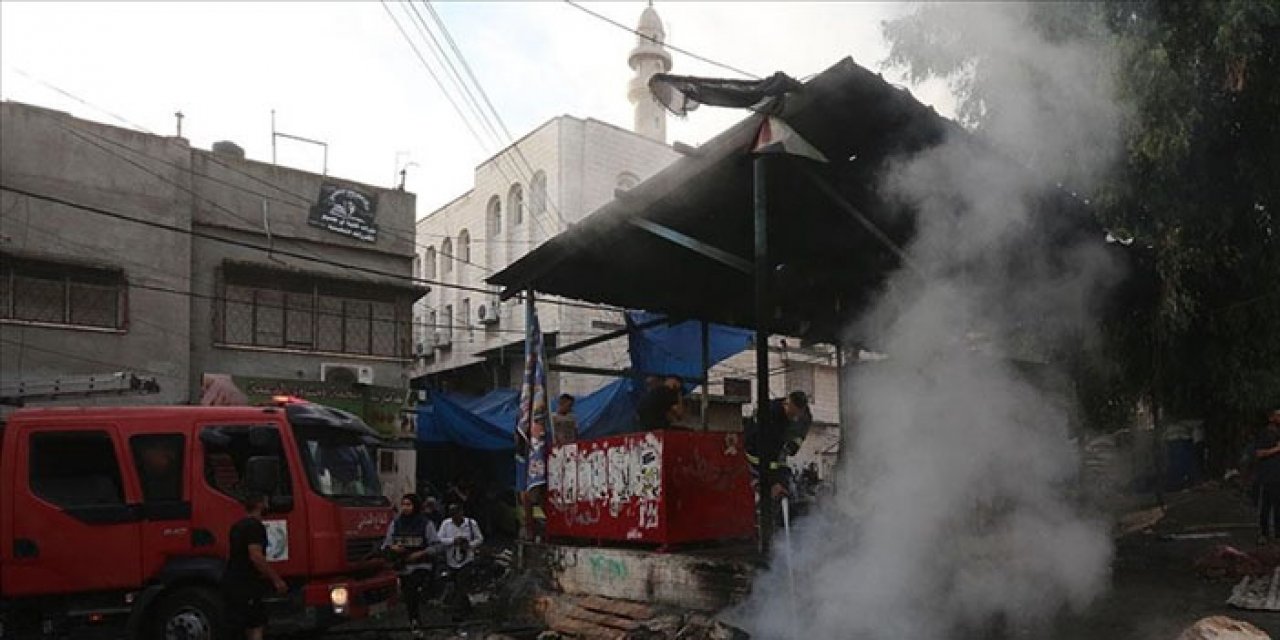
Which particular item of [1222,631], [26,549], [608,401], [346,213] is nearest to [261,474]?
[26,549]

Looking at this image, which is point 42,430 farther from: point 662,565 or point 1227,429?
point 1227,429

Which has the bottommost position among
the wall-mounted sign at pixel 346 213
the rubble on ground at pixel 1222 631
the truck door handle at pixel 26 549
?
the rubble on ground at pixel 1222 631

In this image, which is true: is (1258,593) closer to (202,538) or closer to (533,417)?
(533,417)

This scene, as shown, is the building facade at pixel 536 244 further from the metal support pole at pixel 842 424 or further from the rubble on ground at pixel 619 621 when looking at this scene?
the rubble on ground at pixel 619 621

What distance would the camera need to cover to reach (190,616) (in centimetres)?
757

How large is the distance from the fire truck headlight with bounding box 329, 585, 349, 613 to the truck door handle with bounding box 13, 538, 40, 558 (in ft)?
7.74

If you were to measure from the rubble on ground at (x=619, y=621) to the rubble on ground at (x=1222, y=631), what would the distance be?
2672mm

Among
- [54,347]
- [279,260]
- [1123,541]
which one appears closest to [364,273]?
[279,260]

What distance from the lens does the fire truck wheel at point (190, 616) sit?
753 centimetres

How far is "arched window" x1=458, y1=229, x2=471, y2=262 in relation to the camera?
89.1 feet

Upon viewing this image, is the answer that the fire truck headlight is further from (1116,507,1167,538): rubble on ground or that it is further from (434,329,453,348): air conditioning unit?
(434,329,453,348): air conditioning unit

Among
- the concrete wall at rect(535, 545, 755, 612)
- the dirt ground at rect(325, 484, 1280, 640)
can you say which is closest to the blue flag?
the concrete wall at rect(535, 545, 755, 612)

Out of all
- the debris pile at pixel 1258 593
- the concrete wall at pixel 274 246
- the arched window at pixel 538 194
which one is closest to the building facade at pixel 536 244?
the arched window at pixel 538 194

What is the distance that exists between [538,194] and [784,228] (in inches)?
625
